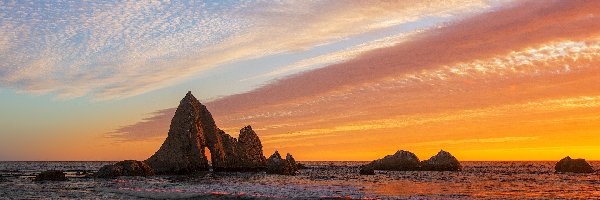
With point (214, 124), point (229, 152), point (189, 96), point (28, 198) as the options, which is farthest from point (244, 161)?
point (28, 198)

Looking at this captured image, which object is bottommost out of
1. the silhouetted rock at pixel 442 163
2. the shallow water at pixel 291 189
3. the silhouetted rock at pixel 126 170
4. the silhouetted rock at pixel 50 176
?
the shallow water at pixel 291 189

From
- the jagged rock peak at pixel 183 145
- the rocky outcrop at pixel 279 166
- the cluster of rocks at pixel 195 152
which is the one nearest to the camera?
the cluster of rocks at pixel 195 152

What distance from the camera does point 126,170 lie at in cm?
7394

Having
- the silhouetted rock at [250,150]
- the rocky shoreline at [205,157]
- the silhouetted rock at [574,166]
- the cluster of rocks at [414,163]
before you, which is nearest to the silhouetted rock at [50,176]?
the rocky shoreline at [205,157]

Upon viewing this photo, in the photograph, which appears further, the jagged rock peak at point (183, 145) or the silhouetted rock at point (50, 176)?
the jagged rock peak at point (183, 145)

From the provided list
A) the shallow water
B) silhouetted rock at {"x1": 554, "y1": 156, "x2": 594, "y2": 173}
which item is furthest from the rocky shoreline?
the shallow water

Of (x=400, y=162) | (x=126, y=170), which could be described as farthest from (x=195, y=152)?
(x=400, y=162)

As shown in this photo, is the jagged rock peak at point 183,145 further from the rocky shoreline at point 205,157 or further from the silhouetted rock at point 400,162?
the silhouetted rock at point 400,162

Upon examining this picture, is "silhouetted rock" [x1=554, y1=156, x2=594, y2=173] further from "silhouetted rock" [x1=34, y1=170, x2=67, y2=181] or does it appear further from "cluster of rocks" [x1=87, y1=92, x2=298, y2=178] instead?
"silhouetted rock" [x1=34, y1=170, x2=67, y2=181]

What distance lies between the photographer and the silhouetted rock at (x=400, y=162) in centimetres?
11519

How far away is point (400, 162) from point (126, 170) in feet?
211

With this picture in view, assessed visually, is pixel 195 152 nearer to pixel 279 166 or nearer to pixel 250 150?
pixel 279 166

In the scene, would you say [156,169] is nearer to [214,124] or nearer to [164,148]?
[164,148]

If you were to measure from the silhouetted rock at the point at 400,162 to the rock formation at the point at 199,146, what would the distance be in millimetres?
29919
